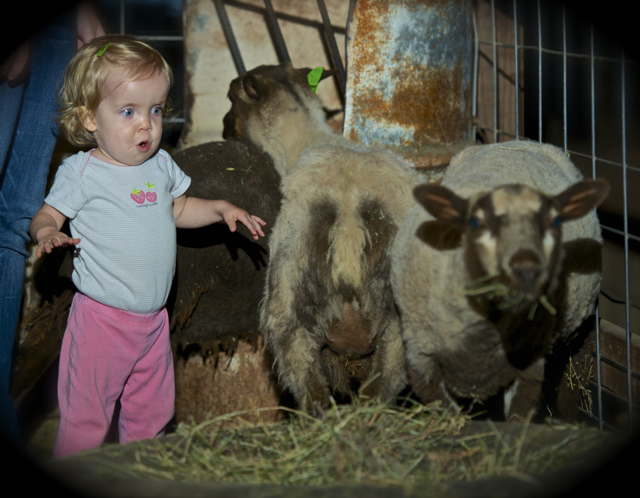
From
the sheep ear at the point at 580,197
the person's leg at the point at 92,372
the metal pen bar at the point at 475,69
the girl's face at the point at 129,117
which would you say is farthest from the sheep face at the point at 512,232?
the metal pen bar at the point at 475,69

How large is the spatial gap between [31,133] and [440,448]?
256 centimetres

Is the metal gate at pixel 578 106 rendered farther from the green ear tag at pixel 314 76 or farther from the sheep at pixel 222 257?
the sheep at pixel 222 257

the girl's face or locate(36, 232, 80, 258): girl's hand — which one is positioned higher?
the girl's face

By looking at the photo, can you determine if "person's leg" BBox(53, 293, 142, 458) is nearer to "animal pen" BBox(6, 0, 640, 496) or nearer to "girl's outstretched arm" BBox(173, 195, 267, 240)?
"girl's outstretched arm" BBox(173, 195, 267, 240)

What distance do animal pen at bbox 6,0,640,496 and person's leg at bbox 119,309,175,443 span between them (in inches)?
62.4

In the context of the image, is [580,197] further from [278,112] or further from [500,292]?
[278,112]

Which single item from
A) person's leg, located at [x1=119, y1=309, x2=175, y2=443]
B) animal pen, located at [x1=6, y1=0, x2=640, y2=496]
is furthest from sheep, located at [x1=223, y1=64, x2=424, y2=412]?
animal pen, located at [x1=6, y1=0, x2=640, y2=496]

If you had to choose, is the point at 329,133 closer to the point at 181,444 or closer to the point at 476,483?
the point at 181,444

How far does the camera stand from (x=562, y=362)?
3895 millimetres

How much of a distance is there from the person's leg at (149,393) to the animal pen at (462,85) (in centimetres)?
159

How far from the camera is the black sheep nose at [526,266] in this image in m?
2.06

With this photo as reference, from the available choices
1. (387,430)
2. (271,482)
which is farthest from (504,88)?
(271,482)

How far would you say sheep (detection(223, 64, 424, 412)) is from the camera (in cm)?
294

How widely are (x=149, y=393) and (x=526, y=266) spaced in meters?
1.81
